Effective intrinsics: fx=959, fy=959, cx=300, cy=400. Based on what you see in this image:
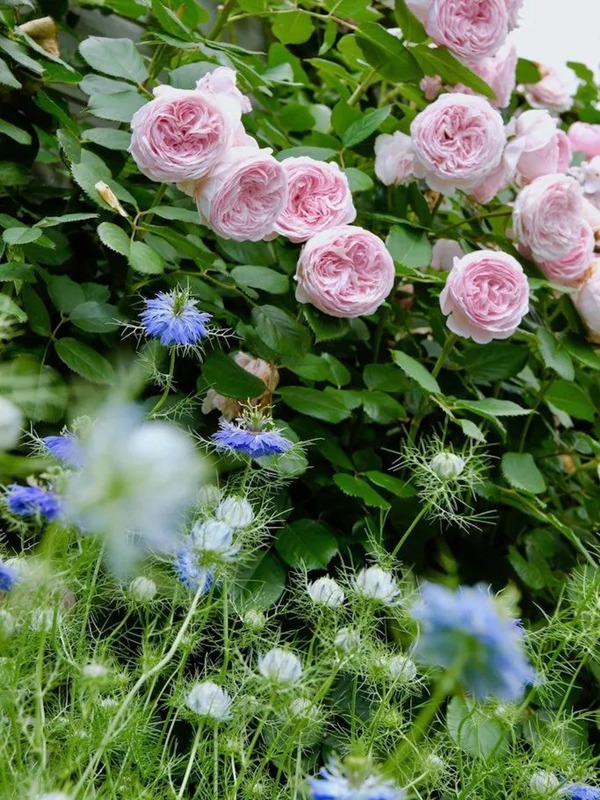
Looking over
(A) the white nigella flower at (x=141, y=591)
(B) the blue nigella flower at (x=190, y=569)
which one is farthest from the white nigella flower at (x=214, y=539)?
(A) the white nigella flower at (x=141, y=591)

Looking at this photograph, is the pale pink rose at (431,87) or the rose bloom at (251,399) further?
the pale pink rose at (431,87)

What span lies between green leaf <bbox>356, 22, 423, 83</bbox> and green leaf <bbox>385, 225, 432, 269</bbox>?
179 millimetres

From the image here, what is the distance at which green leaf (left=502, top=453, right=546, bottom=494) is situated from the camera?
106 cm

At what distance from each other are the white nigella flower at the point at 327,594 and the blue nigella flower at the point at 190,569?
0.39 feet

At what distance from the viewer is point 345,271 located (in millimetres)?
971

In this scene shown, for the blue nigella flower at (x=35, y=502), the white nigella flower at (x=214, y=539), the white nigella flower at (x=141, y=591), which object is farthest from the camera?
the white nigella flower at (x=141, y=591)

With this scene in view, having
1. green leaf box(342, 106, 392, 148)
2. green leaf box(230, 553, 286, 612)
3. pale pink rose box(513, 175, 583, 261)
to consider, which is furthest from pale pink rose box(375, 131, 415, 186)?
green leaf box(230, 553, 286, 612)

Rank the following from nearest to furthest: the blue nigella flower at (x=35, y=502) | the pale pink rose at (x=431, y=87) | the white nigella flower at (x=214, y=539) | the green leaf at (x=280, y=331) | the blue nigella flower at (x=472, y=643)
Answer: the blue nigella flower at (x=472, y=643)
the blue nigella flower at (x=35, y=502)
the white nigella flower at (x=214, y=539)
the green leaf at (x=280, y=331)
the pale pink rose at (x=431, y=87)

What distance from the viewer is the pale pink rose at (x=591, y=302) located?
45.6 inches

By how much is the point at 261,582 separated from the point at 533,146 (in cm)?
64

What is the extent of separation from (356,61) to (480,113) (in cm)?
28

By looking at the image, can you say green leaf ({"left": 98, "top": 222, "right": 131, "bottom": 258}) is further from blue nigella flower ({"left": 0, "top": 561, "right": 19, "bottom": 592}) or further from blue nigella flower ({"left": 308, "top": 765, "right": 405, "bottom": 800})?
blue nigella flower ({"left": 308, "top": 765, "right": 405, "bottom": 800})

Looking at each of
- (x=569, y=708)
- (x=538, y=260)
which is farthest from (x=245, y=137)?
(x=569, y=708)

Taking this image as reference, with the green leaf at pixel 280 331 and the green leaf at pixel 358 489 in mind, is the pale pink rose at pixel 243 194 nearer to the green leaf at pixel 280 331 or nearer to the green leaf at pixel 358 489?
the green leaf at pixel 280 331
